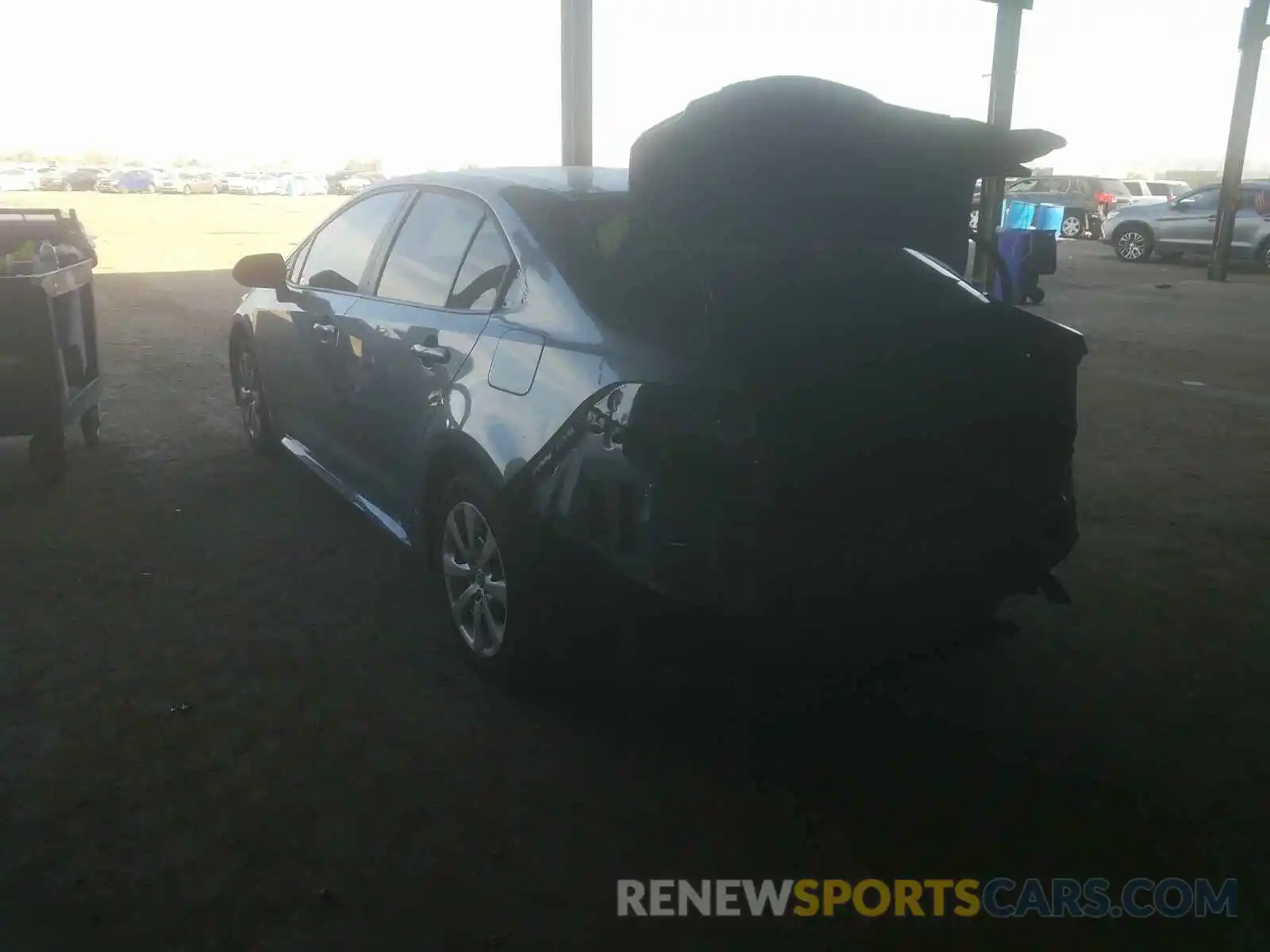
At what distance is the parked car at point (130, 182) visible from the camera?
47.5 meters

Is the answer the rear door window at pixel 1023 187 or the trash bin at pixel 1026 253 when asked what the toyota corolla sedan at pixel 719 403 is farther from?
the rear door window at pixel 1023 187

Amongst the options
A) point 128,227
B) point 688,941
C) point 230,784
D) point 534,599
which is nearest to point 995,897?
point 688,941

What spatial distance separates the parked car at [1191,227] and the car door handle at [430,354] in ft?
64.3

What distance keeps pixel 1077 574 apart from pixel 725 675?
243 centimetres

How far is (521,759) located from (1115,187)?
30366 millimetres

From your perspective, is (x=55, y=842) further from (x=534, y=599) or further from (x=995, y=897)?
(x=995, y=897)

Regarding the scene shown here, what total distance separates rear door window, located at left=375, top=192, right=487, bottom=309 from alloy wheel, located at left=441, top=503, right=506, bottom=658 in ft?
2.47

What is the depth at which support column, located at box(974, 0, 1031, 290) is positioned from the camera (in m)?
14.7

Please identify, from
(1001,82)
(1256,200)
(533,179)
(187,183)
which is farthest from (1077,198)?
(187,183)

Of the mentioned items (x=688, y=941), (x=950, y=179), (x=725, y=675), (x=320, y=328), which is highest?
(x=950, y=179)

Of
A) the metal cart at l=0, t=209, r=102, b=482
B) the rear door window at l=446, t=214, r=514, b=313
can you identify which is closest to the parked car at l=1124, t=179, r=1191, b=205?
the metal cart at l=0, t=209, r=102, b=482

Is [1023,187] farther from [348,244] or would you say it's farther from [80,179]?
[80,179]

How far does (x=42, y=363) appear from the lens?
482cm

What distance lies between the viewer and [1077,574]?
4312 mm
